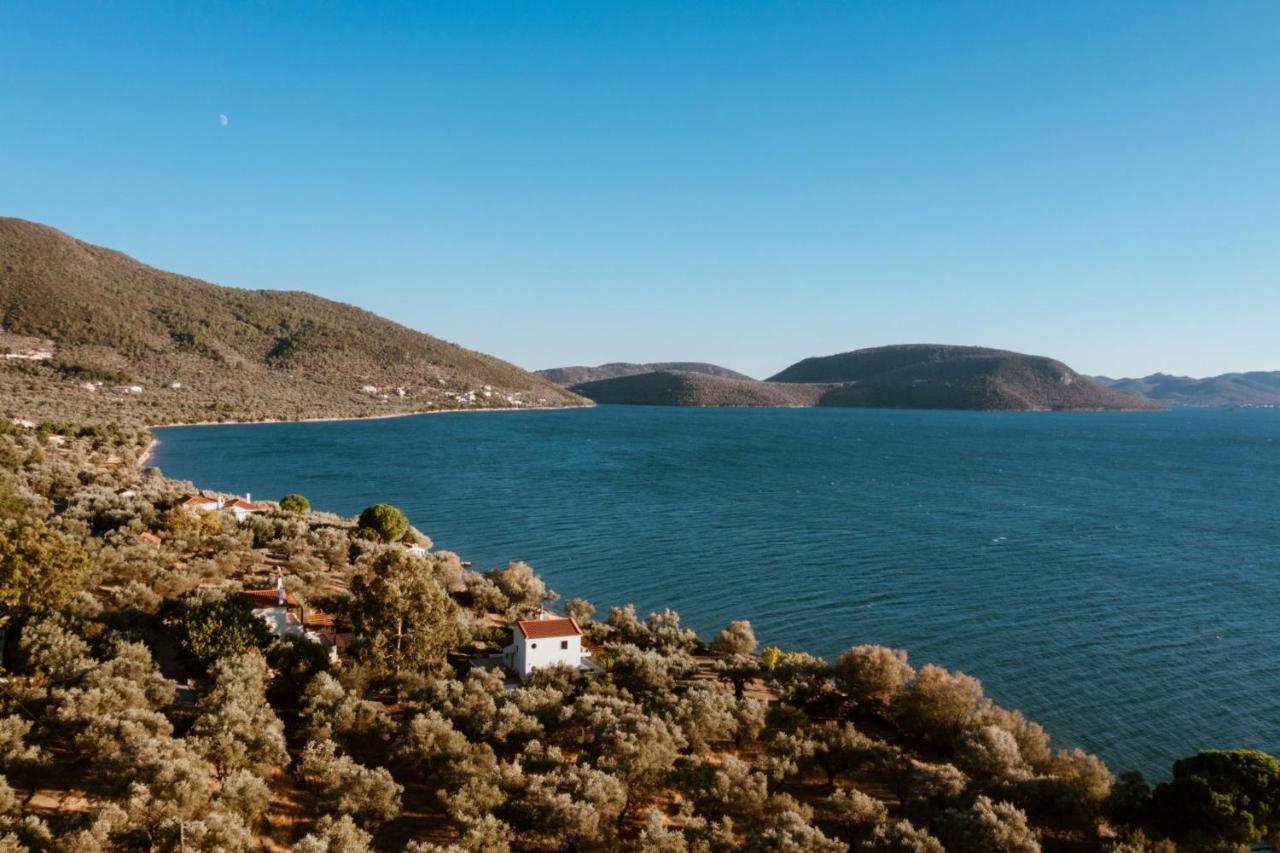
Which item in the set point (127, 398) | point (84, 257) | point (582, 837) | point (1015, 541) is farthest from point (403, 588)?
point (84, 257)

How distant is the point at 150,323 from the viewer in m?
183

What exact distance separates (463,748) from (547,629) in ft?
25.6

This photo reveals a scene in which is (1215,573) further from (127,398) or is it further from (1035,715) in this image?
(127,398)

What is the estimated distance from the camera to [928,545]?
5681 centimetres

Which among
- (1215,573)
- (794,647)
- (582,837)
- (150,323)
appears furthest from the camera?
(150,323)

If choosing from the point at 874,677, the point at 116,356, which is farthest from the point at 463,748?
the point at 116,356

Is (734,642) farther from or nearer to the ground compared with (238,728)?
nearer to the ground

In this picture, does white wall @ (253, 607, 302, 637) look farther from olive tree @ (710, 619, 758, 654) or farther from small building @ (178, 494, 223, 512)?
small building @ (178, 494, 223, 512)

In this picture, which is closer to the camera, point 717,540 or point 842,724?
point 842,724

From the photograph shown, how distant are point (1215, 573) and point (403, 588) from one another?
5578 cm

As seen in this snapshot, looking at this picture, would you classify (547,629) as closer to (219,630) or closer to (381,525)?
(219,630)

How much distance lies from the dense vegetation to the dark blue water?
6.92 meters

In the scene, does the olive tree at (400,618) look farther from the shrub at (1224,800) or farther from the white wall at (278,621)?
the shrub at (1224,800)

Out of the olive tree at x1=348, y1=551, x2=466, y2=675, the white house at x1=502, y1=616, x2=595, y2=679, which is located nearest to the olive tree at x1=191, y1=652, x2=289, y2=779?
the olive tree at x1=348, y1=551, x2=466, y2=675
